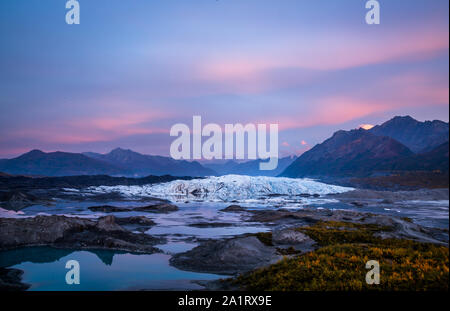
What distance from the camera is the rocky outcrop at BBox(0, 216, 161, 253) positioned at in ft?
104

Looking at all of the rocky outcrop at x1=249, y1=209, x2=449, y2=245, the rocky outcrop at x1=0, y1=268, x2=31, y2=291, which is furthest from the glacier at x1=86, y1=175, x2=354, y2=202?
the rocky outcrop at x1=0, y1=268, x2=31, y2=291

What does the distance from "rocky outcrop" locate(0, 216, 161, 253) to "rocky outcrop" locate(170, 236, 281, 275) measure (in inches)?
215

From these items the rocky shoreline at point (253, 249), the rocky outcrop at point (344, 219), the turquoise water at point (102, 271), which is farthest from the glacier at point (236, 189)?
the turquoise water at point (102, 271)

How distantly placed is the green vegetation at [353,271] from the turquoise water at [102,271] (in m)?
4.88

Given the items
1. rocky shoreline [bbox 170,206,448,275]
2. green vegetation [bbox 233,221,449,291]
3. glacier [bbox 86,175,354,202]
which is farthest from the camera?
glacier [bbox 86,175,354,202]

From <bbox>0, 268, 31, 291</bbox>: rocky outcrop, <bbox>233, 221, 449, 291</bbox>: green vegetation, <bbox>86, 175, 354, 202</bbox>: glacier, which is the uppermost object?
<bbox>233, 221, 449, 291</bbox>: green vegetation

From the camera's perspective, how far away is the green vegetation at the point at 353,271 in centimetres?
1317

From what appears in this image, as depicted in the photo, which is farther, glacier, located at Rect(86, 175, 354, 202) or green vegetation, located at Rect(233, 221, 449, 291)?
glacier, located at Rect(86, 175, 354, 202)

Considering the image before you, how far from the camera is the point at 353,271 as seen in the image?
15.6 m

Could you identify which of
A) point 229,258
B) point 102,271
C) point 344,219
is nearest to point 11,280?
point 102,271

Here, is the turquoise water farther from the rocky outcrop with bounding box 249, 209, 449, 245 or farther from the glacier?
the glacier

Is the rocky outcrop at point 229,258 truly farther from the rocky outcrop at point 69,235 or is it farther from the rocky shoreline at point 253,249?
the rocky outcrop at point 69,235

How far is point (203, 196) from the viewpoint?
11406 centimetres
